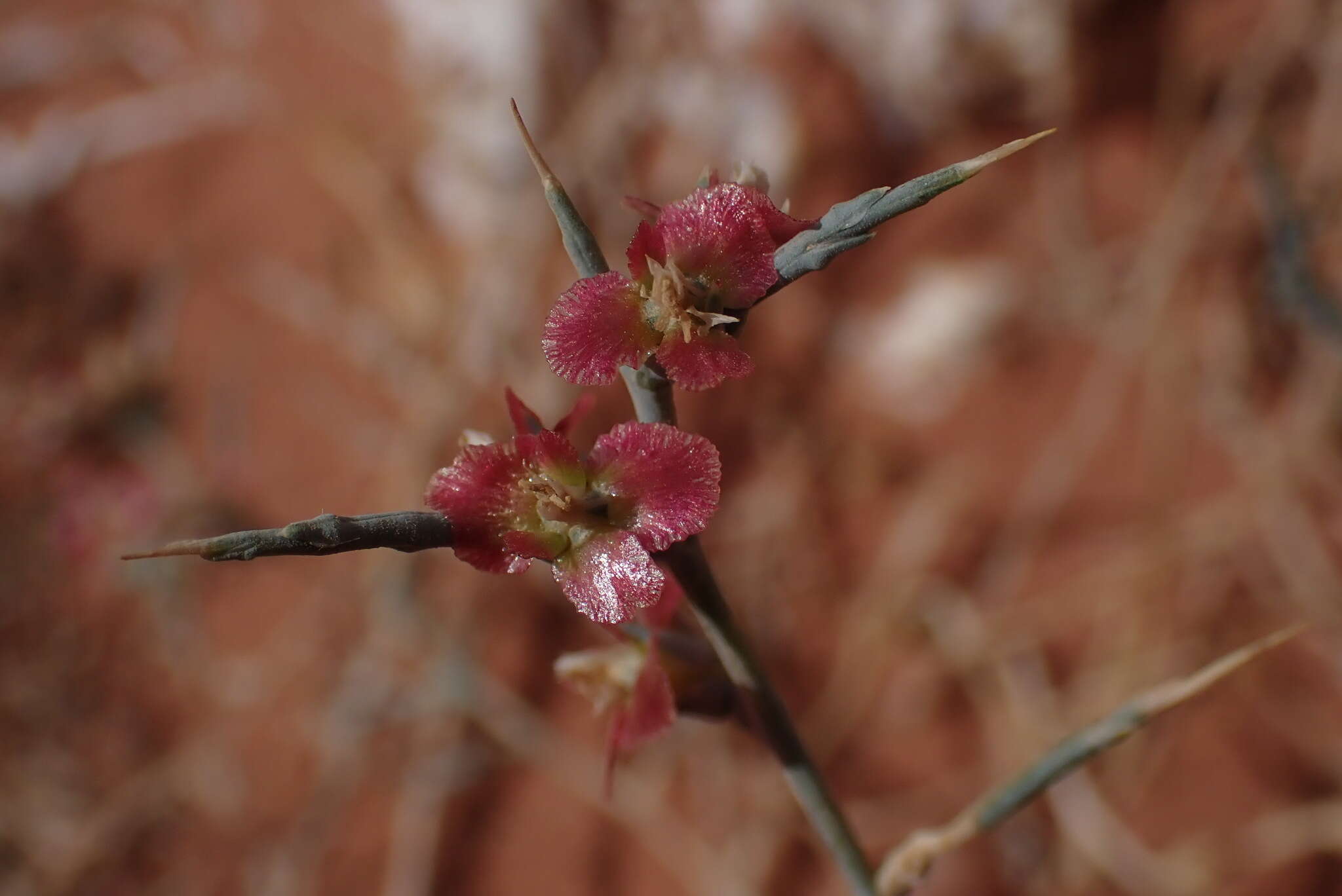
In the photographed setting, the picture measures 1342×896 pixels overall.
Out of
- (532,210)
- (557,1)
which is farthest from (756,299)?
(557,1)

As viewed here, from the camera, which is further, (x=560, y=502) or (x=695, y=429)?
(x=695, y=429)

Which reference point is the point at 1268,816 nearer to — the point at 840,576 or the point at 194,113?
the point at 840,576

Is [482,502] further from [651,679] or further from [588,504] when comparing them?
[651,679]

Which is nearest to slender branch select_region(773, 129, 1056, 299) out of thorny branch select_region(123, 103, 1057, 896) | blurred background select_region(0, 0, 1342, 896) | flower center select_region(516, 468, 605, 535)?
thorny branch select_region(123, 103, 1057, 896)

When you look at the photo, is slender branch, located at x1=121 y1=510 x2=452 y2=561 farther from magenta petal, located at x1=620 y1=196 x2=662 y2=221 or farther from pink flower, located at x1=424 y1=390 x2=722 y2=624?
magenta petal, located at x1=620 y1=196 x2=662 y2=221

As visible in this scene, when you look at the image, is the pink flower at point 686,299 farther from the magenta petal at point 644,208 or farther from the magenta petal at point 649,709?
the magenta petal at point 649,709

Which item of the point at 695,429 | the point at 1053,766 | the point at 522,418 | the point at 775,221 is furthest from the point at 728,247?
the point at 695,429
